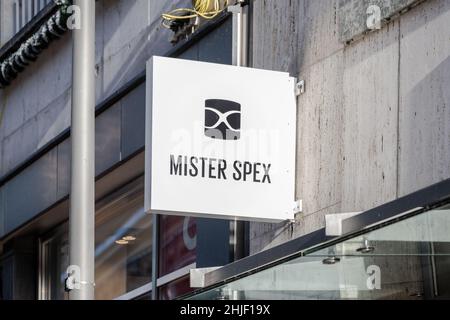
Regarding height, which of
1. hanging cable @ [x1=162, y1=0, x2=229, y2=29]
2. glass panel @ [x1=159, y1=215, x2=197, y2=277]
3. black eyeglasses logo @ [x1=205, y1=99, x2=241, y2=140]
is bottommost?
glass panel @ [x1=159, y1=215, x2=197, y2=277]

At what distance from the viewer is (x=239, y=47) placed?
1365 centimetres

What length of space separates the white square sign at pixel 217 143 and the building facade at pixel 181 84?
0.19 meters

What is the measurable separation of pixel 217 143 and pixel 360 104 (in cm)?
124

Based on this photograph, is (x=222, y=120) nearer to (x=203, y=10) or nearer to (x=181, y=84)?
(x=181, y=84)

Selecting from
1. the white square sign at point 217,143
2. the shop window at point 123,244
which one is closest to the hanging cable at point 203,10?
the white square sign at point 217,143

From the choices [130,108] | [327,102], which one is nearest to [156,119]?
[327,102]

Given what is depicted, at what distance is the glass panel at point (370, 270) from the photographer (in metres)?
8.91

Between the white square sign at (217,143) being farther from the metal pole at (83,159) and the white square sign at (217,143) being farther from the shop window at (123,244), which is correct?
the shop window at (123,244)

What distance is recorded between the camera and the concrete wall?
10.5 meters

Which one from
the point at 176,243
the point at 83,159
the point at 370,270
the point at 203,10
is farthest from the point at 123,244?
the point at 370,270

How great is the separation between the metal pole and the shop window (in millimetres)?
4616

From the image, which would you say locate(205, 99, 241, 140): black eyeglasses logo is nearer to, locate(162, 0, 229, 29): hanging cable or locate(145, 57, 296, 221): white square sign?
locate(145, 57, 296, 221): white square sign

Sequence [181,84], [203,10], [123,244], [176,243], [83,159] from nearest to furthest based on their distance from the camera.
→ [181,84], [83,159], [203,10], [176,243], [123,244]

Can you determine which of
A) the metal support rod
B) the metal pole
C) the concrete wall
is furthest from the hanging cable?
the metal pole
